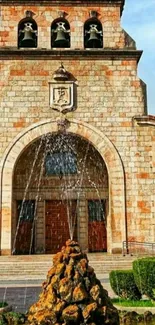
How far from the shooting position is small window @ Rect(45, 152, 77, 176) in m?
20.2

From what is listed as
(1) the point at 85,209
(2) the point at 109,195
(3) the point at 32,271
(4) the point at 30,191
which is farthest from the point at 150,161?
(3) the point at 32,271

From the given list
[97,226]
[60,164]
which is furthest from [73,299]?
[60,164]

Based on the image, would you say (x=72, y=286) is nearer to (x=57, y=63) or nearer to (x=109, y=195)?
(x=109, y=195)

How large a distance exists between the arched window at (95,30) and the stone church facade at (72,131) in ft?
0.15

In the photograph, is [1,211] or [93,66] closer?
[1,211]

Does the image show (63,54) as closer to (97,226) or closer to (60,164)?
(60,164)

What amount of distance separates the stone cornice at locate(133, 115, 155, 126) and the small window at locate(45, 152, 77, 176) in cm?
338

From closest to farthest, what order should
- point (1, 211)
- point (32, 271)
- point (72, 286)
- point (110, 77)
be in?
point (72, 286) → point (32, 271) → point (1, 211) → point (110, 77)

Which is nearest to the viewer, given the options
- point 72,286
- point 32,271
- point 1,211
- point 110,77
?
point 72,286

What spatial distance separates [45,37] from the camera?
19.7m

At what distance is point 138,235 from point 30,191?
5.10m

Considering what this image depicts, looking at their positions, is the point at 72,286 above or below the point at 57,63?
below

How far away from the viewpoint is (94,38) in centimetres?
1947

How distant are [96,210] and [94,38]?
7.46 metres
